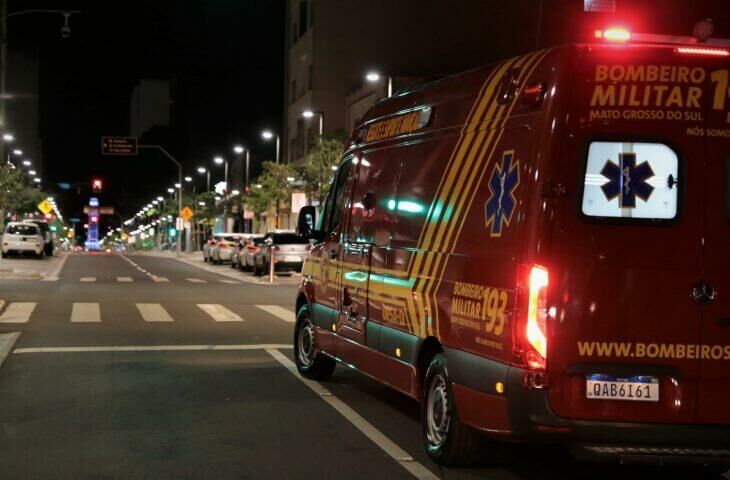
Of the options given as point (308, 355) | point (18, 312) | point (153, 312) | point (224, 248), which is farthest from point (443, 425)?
point (224, 248)

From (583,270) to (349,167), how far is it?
4.28 m

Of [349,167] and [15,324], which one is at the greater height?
[349,167]

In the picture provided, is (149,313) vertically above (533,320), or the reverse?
(533,320)

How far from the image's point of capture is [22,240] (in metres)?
48.2

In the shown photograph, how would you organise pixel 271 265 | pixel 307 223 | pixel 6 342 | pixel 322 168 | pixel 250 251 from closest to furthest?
pixel 307 223
pixel 6 342
pixel 271 265
pixel 250 251
pixel 322 168

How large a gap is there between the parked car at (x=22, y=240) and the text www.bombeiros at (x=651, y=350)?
45.2 meters

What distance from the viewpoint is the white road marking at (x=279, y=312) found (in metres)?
17.6

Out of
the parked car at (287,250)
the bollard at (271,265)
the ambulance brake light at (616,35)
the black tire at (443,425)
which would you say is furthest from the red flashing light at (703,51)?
the parked car at (287,250)

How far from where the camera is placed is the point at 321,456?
6.92 m

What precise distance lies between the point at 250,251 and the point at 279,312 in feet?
66.6

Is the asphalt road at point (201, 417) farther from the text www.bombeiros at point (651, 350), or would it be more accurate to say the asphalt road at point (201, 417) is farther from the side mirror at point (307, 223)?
the side mirror at point (307, 223)

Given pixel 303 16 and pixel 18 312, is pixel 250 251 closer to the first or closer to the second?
pixel 18 312

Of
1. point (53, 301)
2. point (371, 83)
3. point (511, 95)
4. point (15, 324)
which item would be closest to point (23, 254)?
point (371, 83)

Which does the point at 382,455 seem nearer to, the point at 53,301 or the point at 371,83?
the point at 53,301
